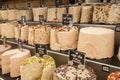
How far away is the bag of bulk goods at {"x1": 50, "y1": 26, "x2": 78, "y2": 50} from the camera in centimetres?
190

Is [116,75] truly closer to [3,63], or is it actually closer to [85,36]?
[85,36]

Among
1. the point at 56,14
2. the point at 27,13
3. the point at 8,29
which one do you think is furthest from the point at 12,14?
the point at 56,14

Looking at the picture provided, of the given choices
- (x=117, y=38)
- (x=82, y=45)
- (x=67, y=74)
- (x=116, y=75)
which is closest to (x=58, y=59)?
(x=82, y=45)

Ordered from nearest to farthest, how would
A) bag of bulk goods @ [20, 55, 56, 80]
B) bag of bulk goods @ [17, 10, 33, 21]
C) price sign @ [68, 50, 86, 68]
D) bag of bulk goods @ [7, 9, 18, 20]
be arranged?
price sign @ [68, 50, 86, 68] < bag of bulk goods @ [20, 55, 56, 80] < bag of bulk goods @ [17, 10, 33, 21] < bag of bulk goods @ [7, 9, 18, 20]

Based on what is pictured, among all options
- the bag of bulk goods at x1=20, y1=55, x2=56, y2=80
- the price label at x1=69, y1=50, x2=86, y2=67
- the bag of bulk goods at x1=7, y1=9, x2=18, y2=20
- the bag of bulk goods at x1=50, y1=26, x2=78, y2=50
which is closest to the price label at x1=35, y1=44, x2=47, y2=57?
the bag of bulk goods at x1=20, y1=55, x2=56, y2=80

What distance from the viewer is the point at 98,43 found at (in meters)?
1.66

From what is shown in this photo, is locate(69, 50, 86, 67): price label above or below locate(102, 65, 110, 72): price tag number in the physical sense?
above

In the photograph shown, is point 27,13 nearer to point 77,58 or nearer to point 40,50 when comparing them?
point 40,50

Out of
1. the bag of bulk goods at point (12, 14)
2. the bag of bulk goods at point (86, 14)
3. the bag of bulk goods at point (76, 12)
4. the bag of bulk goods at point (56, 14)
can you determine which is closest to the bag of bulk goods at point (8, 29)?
the bag of bulk goods at point (12, 14)

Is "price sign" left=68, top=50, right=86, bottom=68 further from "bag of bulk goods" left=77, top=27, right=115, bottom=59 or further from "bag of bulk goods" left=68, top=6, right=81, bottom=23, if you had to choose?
"bag of bulk goods" left=68, top=6, right=81, bottom=23

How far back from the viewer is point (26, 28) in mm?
2461

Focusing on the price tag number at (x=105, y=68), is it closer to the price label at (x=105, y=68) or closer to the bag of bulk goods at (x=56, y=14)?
A: the price label at (x=105, y=68)

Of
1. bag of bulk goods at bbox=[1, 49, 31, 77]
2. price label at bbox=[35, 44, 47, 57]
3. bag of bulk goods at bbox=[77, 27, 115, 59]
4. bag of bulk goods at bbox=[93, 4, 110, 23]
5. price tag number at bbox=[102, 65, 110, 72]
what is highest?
bag of bulk goods at bbox=[93, 4, 110, 23]

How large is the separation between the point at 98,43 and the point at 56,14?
0.95 metres
